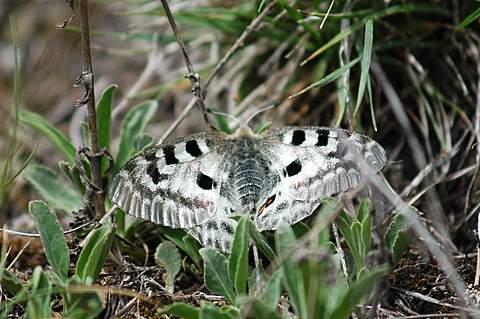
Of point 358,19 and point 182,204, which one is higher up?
point 358,19

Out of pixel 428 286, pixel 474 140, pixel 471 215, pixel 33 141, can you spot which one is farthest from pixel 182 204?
pixel 33 141

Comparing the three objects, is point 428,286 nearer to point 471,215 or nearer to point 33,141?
point 471,215

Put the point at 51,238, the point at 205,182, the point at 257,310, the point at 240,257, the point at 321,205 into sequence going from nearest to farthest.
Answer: the point at 257,310
the point at 240,257
the point at 51,238
the point at 205,182
the point at 321,205

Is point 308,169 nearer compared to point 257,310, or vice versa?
point 257,310

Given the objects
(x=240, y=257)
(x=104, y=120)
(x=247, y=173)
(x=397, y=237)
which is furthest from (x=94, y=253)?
(x=397, y=237)

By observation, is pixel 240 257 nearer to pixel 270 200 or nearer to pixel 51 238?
pixel 270 200

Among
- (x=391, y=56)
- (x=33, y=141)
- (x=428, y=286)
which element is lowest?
(x=428, y=286)

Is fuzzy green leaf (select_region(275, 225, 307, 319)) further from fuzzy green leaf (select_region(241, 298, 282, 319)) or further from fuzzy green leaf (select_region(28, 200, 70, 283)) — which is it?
fuzzy green leaf (select_region(28, 200, 70, 283))
